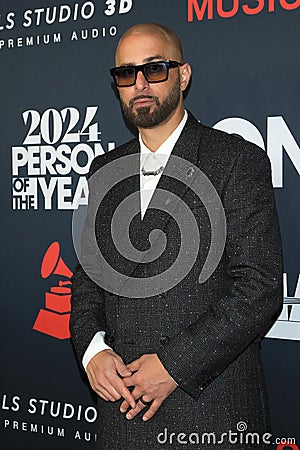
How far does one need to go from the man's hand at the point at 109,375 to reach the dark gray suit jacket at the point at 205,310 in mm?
69

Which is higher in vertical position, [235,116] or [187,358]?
[235,116]

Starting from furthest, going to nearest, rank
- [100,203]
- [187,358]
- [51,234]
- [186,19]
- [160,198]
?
1. [51,234]
2. [186,19]
3. [100,203]
4. [160,198]
5. [187,358]

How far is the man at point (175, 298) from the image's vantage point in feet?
5.70

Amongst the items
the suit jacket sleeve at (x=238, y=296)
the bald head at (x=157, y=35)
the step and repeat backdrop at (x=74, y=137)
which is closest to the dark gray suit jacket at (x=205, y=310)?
the suit jacket sleeve at (x=238, y=296)

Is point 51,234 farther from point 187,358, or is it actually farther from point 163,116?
point 187,358

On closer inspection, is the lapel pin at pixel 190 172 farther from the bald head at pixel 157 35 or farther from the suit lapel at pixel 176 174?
the bald head at pixel 157 35

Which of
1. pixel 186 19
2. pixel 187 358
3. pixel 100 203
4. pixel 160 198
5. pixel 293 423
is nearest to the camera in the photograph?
pixel 187 358

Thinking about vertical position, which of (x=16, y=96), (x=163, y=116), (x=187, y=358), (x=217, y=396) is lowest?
(x=217, y=396)

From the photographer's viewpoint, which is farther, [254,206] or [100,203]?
[100,203]

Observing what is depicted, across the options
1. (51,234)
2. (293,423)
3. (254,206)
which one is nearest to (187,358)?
(254,206)

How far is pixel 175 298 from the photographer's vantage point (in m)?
1.84

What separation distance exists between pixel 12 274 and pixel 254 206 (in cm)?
164

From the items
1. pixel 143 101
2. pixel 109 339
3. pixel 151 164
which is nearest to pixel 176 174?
pixel 151 164

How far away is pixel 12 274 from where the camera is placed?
3129 millimetres
